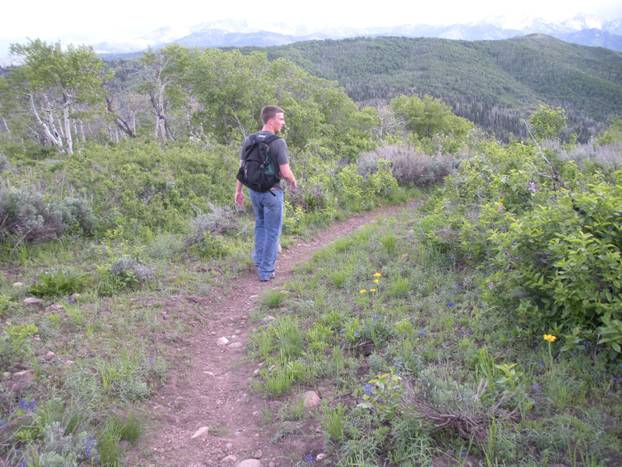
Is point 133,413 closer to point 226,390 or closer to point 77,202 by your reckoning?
point 226,390

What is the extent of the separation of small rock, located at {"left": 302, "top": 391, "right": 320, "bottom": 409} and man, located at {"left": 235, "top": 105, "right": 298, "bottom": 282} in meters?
2.64

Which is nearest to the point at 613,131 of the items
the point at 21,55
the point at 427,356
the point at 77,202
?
the point at 427,356

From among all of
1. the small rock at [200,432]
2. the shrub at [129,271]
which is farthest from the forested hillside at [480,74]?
the small rock at [200,432]

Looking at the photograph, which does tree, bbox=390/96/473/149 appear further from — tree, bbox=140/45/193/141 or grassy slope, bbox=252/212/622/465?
grassy slope, bbox=252/212/622/465

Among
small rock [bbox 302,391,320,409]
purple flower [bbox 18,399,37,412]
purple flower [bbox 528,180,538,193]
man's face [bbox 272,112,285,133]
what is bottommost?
small rock [bbox 302,391,320,409]

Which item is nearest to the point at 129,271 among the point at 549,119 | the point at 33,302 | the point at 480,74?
the point at 33,302

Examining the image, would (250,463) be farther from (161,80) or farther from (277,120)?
(161,80)

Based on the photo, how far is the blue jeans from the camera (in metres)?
5.28

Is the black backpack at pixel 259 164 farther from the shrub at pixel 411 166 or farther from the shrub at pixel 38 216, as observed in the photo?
the shrub at pixel 411 166

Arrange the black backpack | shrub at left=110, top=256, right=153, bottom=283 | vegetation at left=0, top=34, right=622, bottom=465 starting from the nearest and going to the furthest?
1. vegetation at left=0, top=34, right=622, bottom=465
2. shrub at left=110, top=256, right=153, bottom=283
3. the black backpack

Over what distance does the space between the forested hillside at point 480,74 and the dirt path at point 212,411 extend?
104 m

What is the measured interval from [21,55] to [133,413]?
35980 millimetres

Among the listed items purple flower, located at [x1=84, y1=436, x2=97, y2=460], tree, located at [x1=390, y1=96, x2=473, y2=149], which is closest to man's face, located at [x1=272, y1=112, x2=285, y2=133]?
purple flower, located at [x1=84, y1=436, x2=97, y2=460]

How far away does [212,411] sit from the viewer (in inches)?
124
